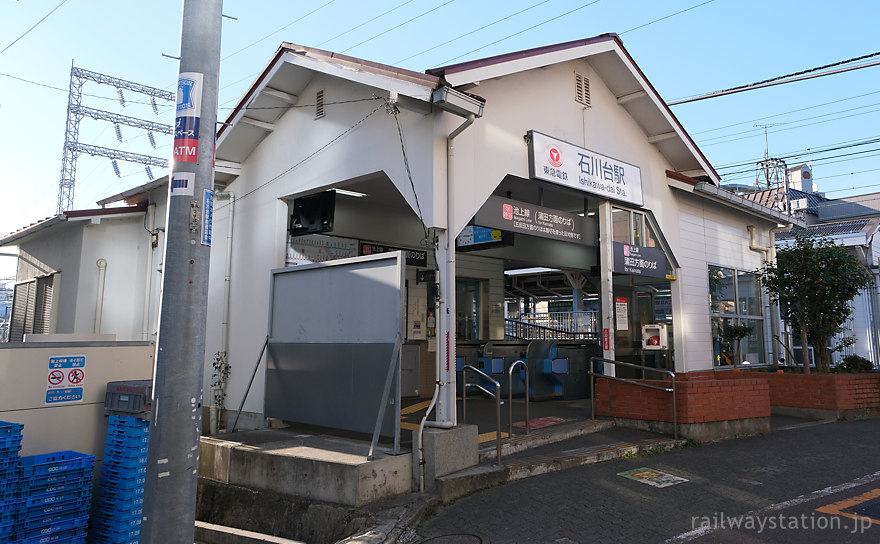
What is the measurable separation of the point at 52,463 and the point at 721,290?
12482 mm

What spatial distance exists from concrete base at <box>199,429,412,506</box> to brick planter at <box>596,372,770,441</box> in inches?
159

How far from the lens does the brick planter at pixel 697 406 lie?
326 inches

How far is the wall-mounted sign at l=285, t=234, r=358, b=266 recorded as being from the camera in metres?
9.22

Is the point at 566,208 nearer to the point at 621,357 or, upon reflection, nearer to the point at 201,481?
the point at 621,357

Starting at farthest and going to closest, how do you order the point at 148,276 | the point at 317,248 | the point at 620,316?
1. the point at 148,276
2. the point at 620,316
3. the point at 317,248

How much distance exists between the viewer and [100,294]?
40.3ft

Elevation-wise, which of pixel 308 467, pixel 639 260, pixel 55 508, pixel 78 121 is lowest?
pixel 55 508

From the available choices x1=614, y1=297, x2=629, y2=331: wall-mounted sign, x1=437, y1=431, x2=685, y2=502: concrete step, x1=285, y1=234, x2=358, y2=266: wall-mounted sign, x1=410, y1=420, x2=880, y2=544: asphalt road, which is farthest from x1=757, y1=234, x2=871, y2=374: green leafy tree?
x1=285, y1=234, x2=358, y2=266: wall-mounted sign

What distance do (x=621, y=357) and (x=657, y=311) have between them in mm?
2284

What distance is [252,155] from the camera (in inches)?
385

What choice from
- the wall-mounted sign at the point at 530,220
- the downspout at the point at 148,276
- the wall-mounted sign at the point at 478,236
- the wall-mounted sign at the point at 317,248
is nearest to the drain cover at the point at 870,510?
the wall-mounted sign at the point at 530,220

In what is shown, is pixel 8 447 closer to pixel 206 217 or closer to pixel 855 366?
pixel 206 217

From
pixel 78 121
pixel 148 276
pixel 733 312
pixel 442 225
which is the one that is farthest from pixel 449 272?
pixel 78 121

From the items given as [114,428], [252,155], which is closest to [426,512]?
[114,428]
